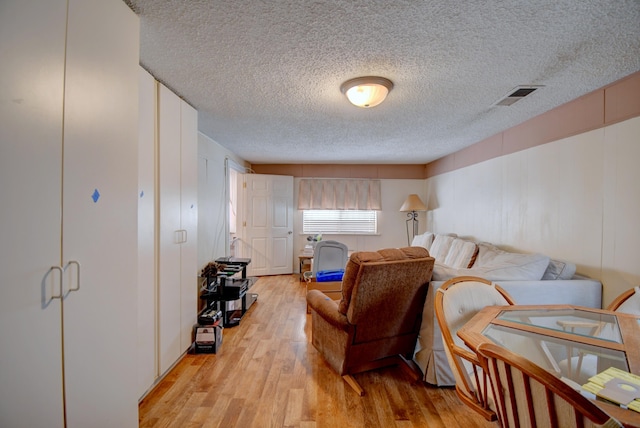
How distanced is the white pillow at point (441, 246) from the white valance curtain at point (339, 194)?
1.72m

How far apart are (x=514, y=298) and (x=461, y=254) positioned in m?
1.60

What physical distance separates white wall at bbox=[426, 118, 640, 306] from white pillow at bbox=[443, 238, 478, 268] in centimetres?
34

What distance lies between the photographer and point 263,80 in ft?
7.22

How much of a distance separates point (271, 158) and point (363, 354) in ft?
13.6

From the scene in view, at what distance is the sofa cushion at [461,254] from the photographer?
3568mm

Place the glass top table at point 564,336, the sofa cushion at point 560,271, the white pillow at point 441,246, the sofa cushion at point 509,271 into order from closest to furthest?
1. the glass top table at point 564,336
2. the sofa cushion at point 509,271
3. the sofa cushion at point 560,271
4. the white pillow at point 441,246

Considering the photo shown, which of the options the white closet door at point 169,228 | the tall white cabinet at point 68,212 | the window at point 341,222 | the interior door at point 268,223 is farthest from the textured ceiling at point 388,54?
the window at point 341,222

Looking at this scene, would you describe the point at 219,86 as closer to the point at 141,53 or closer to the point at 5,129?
the point at 141,53

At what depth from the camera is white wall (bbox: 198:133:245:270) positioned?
3.56 meters

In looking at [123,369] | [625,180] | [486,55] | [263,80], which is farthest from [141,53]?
[625,180]

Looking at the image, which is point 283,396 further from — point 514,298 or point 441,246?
point 441,246

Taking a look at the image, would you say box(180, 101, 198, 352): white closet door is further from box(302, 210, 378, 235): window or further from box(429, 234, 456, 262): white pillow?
box(302, 210, 378, 235): window

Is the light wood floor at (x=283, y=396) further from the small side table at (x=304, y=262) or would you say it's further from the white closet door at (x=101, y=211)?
the small side table at (x=304, y=262)

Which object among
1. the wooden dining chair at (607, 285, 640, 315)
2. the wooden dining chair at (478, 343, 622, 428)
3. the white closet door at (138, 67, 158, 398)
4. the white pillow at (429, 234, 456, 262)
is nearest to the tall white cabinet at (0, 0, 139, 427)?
the white closet door at (138, 67, 158, 398)
